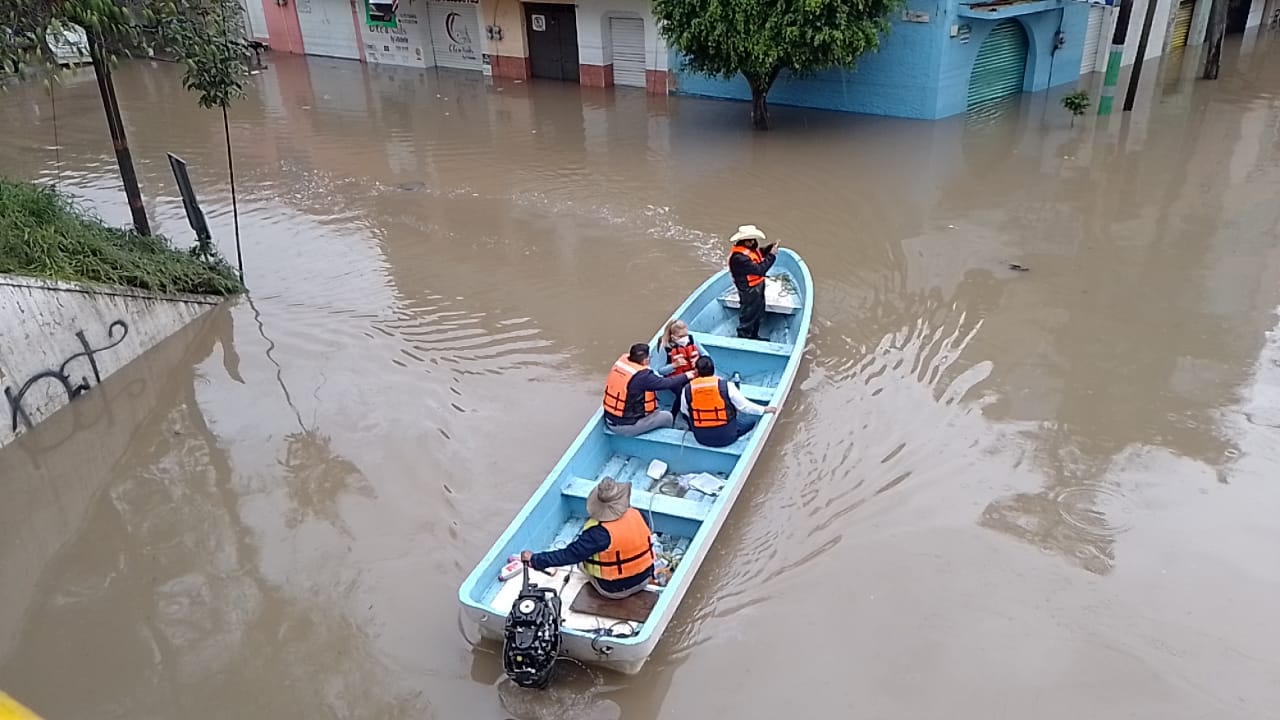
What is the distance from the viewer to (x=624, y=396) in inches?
274

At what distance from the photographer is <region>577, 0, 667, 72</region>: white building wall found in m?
20.9

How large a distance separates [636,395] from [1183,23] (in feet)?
83.7

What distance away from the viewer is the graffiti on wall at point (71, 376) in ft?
26.3

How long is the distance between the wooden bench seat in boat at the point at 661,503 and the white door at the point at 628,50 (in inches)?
673

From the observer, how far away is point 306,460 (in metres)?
7.77

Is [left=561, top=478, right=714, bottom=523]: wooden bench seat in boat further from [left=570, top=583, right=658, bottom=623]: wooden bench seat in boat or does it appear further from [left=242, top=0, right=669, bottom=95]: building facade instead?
[left=242, top=0, right=669, bottom=95]: building facade

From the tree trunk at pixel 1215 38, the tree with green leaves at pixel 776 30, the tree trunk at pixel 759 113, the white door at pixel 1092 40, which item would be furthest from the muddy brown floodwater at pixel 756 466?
the white door at pixel 1092 40

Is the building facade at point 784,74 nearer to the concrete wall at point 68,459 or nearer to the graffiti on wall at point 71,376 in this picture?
the concrete wall at point 68,459

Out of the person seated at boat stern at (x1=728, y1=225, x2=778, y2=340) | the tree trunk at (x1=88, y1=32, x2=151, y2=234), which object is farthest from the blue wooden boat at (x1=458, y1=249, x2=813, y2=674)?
the tree trunk at (x1=88, y1=32, x2=151, y2=234)

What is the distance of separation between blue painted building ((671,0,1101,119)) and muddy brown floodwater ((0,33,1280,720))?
10.7 ft

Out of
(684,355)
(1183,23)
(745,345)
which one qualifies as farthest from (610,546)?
(1183,23)

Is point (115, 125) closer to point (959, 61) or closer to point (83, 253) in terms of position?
point (83, 253)

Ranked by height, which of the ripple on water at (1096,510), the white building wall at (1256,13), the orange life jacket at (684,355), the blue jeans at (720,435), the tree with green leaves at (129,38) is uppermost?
the tree with green leaves at (129,38)

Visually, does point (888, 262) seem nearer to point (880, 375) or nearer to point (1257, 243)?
point (880, 375)
